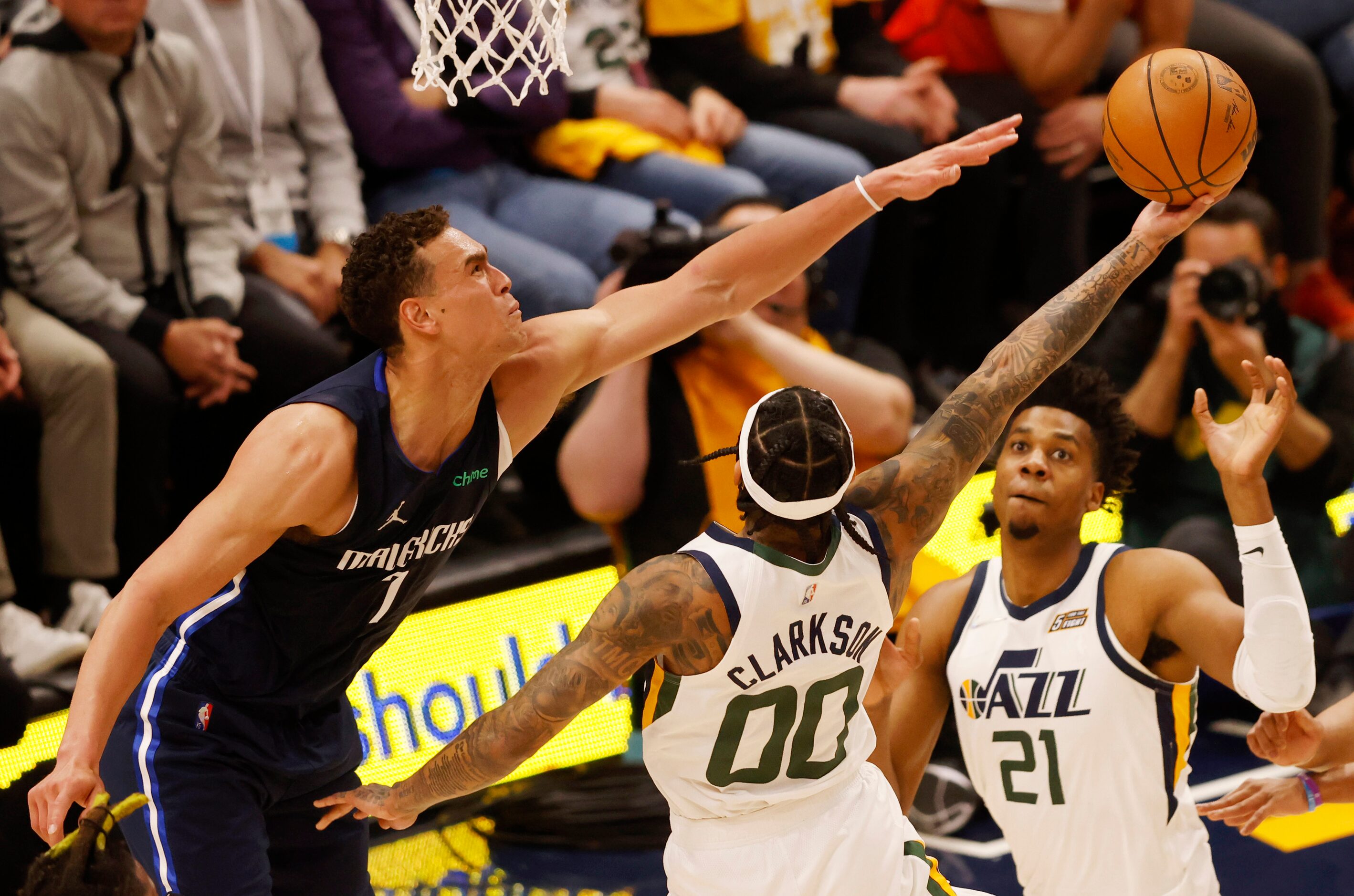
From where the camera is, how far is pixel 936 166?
3225 mm

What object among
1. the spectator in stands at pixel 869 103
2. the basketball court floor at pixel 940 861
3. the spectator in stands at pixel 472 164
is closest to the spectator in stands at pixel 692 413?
the spectator in stands at pixel 472 164

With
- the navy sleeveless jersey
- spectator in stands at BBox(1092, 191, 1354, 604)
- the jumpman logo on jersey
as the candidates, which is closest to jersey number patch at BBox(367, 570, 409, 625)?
the navy sleeveless jersey

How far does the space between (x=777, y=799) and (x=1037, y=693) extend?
907mm

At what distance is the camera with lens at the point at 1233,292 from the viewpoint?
5.69m

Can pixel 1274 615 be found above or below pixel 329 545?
below

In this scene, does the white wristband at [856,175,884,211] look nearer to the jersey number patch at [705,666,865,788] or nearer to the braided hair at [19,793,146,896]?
the jersey number patch at [705,666,865,788]

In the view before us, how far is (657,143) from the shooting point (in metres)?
5.87

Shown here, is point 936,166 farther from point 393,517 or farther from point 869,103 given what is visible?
point 869,103

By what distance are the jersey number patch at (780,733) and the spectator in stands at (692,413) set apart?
7.20 ft

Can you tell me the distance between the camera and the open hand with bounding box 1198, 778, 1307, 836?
10.6ft

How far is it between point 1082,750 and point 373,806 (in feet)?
5.02

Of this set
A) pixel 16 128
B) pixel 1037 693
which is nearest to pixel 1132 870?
pixel 1037 693

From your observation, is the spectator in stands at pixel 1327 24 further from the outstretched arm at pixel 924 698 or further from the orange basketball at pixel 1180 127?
the outstretched arm at pixel 924 698

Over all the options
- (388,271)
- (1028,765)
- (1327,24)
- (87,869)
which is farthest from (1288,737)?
(1327,24)
